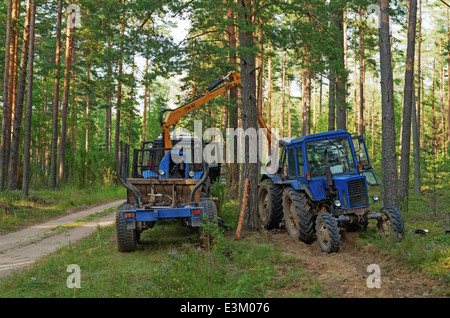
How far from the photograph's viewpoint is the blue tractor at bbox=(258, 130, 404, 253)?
7.80m

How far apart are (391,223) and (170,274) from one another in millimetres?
5149

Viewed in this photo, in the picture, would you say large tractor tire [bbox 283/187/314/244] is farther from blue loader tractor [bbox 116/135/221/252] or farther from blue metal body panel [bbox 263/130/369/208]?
blue loader tractor [bbox 116/135/221/252]

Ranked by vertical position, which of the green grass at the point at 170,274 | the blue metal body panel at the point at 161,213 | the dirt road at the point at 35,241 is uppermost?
the blue metal body panel at the point at 161,213

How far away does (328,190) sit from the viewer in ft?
27.9

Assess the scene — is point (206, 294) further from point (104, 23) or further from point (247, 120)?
point (104, 23)

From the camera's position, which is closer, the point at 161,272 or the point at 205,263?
the point at 161,272

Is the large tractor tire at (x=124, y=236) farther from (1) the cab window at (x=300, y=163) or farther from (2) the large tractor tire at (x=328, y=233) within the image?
(1) the cab window at (x=300, y=163)

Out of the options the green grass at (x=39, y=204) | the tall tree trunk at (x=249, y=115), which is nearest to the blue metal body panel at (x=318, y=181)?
the tall tree trunk at (x=249, y=115)

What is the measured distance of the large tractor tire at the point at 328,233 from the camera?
7273 millimetres

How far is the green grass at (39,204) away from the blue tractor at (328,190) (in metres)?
8.90

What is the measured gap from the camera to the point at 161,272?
18.8 ft

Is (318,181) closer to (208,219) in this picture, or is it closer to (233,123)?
(208,219)
